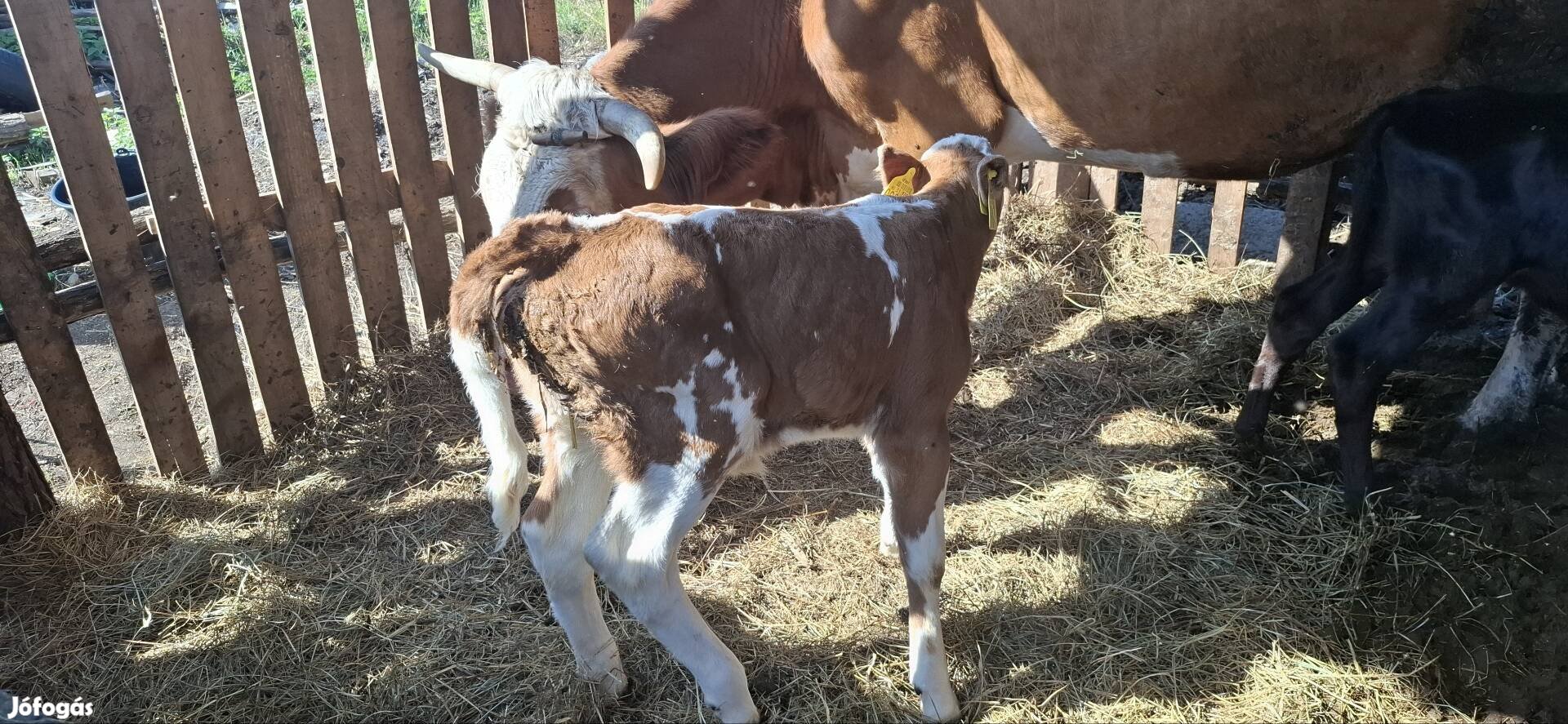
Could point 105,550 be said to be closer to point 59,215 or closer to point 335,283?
point 335,283

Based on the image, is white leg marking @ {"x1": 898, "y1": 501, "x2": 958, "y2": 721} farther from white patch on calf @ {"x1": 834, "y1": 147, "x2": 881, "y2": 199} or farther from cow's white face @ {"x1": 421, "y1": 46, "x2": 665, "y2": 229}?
white patch on calf @ {"x1": 834, "y1": 147, "x2": 881, "y2": 199}

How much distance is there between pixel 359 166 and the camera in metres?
4.79

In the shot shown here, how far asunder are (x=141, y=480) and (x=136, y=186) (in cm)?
262

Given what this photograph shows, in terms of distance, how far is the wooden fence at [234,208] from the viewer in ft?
13.1

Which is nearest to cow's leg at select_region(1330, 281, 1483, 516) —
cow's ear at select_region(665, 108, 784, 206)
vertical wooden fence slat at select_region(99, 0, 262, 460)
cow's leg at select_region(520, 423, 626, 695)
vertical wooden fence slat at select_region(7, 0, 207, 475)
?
cow's ear at select_region(665, 108, 784, 206)

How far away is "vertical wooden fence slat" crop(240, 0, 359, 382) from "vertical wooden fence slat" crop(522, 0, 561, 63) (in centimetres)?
125

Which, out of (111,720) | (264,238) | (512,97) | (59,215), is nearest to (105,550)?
(111,720)

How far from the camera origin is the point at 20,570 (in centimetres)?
387

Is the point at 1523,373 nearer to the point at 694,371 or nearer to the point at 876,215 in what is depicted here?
the point at 876,215

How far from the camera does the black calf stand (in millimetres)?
3469

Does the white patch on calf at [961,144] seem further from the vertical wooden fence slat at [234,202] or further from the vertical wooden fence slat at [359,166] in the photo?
the vertical wooden fence slat at [234,202]

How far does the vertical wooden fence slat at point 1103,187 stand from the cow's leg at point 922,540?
12.9 feet

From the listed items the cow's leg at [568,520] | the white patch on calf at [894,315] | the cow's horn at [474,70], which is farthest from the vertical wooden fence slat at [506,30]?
the white patch on calf at [894,315]

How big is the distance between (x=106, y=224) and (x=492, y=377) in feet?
7.64
